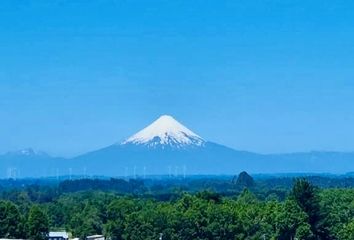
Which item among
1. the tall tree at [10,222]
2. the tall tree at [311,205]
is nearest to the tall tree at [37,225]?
the tall tree at [10,222]

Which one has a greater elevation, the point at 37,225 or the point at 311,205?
the point at 311,205

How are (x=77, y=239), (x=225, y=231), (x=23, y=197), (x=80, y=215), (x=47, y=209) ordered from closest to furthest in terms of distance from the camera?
1. (x=225, y=231)
2. (x=77, y=239)
3. (x=80, y=215)
4. (x=47, y=209)
5. (x=23, y=197)

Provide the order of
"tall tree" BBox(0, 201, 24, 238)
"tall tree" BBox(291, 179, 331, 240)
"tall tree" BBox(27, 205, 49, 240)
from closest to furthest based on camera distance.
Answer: "tall tree" BBox(0, 201, 24, 238)
"tall tree" BBox(27, 205, 49, 240)
"tall tree" BBox(291, 179, 331, 240)

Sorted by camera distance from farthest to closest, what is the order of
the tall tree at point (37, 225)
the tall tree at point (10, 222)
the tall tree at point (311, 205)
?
1. the tall tree at point (311, 205)
2. the tall tree at point (37, 225)
3. the tall tree at point (10, 222)

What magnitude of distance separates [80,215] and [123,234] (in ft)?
44.2

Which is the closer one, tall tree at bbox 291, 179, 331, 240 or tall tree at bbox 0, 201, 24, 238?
tall tree at bbox 0, 201, 24, 238

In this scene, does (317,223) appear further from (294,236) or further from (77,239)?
(77,239)

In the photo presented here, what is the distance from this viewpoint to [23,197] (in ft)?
383

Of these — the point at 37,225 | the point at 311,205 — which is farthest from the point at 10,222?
the point at 311,205

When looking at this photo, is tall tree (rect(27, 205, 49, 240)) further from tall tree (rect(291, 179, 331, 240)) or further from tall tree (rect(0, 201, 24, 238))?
tall tree (rect(291, 179, 331, 240))

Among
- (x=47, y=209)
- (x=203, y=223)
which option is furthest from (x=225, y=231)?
(x=47, y=209)

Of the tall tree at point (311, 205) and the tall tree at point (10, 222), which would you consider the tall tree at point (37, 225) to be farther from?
the tall tree at point (311, 205)

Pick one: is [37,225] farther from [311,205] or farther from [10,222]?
[311,205]

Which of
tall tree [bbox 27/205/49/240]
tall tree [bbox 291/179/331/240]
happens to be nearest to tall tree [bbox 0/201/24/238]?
tall tree [bbox 27/205/49/240]
